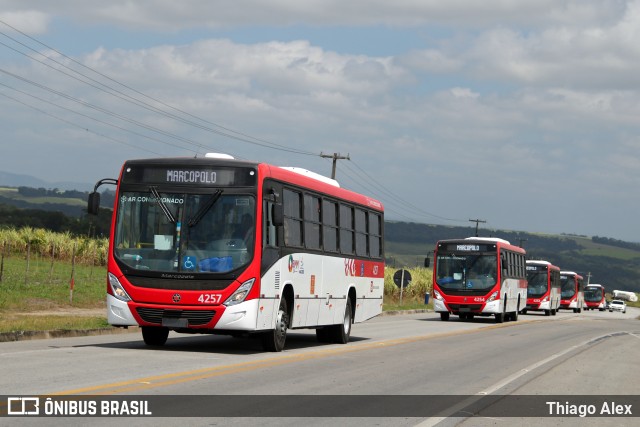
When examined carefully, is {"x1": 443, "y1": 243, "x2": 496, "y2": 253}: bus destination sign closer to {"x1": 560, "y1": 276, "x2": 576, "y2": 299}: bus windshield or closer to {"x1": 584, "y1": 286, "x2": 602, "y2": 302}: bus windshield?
{"x1": 560, "y1": 276, "x2": 576, "y2": 299}: bus windshield

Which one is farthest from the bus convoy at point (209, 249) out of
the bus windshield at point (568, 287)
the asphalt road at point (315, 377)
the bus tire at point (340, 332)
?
the bus windshield at point (568, 287)

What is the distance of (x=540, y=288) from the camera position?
6525cm

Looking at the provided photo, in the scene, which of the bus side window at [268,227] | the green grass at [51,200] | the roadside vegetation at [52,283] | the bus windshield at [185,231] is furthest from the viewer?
the green grass at [51,200]

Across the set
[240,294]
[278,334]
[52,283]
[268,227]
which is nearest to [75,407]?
[240,294]

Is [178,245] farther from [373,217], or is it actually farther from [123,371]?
[373,217]

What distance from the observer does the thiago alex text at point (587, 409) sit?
1298cm

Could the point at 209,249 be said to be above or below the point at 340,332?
above

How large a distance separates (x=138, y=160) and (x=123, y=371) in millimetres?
5391

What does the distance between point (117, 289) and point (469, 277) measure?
85.6 ft

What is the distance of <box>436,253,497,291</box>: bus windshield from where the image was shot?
42.3 m

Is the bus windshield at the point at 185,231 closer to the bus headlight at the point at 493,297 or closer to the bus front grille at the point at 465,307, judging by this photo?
the bus front grille at the point at 465,307

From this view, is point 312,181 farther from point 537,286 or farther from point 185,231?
point 537,286

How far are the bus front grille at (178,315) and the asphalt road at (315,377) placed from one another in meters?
0.52

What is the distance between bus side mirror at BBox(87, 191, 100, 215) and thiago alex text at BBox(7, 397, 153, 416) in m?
A: 7.02
